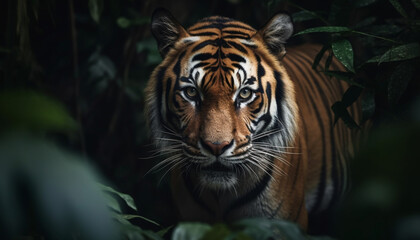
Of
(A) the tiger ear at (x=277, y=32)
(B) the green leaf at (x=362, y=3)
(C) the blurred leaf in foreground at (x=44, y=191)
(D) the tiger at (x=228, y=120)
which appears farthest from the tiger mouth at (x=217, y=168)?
(C) the blurred leaf in foreground at (x=44, y=191)

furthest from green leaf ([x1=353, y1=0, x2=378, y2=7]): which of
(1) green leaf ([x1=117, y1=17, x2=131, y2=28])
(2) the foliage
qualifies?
(1) green leaf ([x1=117, y1=17, x2=131, y2=28])

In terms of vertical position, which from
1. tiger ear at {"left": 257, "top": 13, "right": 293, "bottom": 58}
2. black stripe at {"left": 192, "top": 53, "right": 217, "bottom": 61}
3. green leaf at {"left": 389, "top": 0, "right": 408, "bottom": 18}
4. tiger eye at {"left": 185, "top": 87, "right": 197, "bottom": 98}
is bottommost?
tiger eye at {"left": 185, "top": 87, "right": 197, "bottom": 98}

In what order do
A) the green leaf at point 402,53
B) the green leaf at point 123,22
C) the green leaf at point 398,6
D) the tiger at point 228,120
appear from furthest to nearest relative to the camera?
the green leaf at point 123,22 → the tiger at point 228,120 → the green leaf at point 398,6 → the green leaf at point 402,53

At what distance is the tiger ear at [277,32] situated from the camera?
2.58 m

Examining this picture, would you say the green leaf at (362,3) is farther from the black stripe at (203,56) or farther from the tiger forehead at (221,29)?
the black stripe at (203,56)

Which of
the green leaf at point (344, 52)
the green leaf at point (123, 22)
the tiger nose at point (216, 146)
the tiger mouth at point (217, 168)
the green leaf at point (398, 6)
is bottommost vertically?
the tiger mouth at point (217, 168)

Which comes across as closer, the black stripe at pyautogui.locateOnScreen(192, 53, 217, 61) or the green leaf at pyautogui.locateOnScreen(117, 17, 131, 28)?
the black stripe at pyautogui.locateOnScreen(192, 53, 217, 61)

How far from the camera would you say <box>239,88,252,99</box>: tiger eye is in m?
2.47

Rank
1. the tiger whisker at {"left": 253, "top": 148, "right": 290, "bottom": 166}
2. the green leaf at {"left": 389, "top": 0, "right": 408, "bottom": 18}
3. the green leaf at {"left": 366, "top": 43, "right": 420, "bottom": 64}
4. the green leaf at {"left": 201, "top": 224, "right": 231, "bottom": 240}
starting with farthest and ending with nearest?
the tiger whisker at {"left": 253, "top": 148, "right": 290, "bottom": 166}, the green leaf at {"left": 389, "top": 0, "right": 408, "bottom": 18}, the green leaf at {"left": 366, "top": 43, "right": 420, "bottom": 64}, the green leaf at {"left": 201, "top": 224, "right": 231, "bottom": 240}

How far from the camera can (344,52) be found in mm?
2246

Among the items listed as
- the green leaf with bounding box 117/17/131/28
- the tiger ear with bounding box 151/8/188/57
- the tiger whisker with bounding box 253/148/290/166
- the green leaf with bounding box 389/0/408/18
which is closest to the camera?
the green leaf with bounding box 389/0/408/18

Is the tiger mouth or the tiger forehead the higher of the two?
the tiger forehead

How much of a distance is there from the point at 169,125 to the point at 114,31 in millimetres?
2059

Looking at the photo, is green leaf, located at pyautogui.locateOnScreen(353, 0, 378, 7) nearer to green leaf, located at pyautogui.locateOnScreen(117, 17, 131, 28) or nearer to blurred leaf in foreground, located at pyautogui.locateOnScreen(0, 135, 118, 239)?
green leaf, located at pyautogui.locateOnScreen(117, 17, 131, 28)
